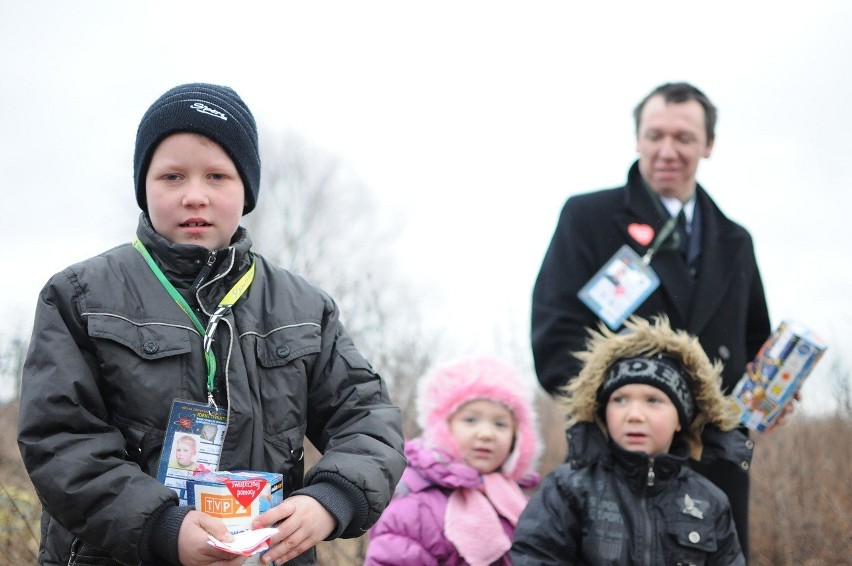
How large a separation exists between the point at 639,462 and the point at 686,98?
1746mm

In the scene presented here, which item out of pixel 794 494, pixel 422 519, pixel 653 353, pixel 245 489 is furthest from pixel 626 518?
pixel 794 494

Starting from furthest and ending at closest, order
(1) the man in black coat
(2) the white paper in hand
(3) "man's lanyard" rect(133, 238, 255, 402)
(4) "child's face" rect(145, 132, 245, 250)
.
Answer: (1) the man in black coat
(4) "child's face" rect(145, 132, 245, 250)
(3) "man's lanyard" rect(133, 238, 255, 402)
(2) the white paper in hand

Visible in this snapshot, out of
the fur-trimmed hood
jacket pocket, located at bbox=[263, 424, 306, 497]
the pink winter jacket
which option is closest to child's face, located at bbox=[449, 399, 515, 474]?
the pink winter jacket

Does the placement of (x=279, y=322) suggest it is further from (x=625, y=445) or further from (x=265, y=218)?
(x=265, y=218)

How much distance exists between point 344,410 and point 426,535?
1710 millimetres

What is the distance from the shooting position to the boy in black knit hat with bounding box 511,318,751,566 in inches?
126

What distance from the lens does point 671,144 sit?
3969mm

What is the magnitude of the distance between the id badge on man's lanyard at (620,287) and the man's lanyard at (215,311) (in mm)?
2000

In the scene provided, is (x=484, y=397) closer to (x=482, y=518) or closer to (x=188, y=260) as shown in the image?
(x=482, y=518)

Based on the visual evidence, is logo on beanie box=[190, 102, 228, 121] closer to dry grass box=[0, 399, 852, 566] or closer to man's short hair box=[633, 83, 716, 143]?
man's short hair box=[633, 83, 716, 143]

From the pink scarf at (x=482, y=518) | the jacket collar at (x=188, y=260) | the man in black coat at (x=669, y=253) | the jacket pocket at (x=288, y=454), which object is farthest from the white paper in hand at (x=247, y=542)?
the man in black coat at (x=669, y=253)

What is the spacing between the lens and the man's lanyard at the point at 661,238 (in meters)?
3.88

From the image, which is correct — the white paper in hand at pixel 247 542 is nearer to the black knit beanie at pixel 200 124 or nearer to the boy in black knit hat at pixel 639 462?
the black knit beanie at pixel 200 124

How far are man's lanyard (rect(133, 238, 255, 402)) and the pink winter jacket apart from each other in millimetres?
1872
